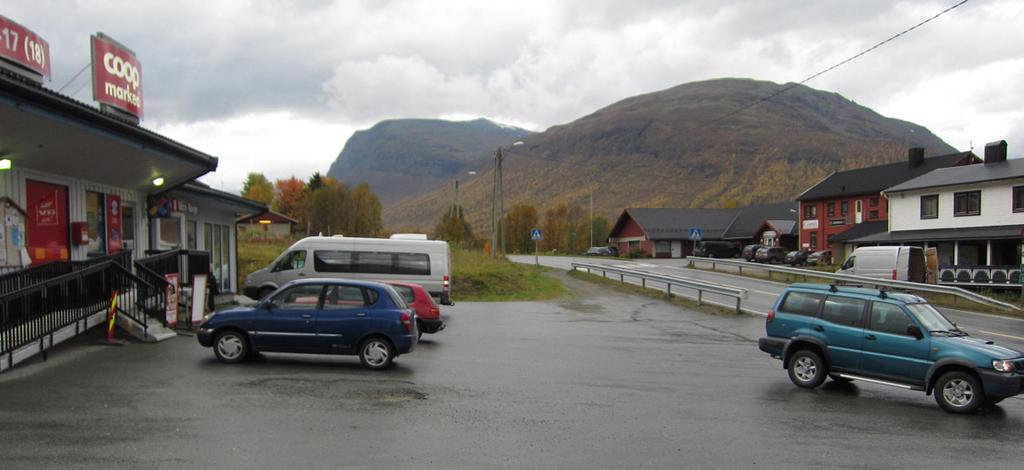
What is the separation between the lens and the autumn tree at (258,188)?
105 metres

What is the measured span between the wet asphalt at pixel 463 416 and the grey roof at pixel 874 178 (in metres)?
51.9

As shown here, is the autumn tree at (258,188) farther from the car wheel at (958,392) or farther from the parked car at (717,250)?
the car wheel at (958,392)

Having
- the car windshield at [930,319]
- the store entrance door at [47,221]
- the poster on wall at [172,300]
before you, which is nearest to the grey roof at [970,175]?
the car windshield at [930,319]

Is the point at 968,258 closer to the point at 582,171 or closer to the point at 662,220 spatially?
the point at 662,220

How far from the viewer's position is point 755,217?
79.9 meters

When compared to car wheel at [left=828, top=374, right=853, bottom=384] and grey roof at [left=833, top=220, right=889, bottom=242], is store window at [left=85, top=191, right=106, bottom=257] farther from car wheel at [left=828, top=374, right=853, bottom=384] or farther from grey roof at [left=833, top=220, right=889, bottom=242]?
grey roof at [left=833, top=220, right=889, bottom=242]


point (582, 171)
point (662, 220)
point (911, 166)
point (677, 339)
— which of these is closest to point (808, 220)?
point (911, 166)

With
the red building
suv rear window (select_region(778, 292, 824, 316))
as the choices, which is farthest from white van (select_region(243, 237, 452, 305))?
the red building

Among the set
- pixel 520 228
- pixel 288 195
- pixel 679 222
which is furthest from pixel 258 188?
pixel 679 222

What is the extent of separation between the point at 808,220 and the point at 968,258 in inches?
990

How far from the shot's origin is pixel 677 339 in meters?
18.3

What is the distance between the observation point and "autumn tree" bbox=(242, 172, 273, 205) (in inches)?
4131

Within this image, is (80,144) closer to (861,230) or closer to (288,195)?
(861,230)

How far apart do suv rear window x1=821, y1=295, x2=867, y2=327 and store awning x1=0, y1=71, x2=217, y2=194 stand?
1234 centimetres
